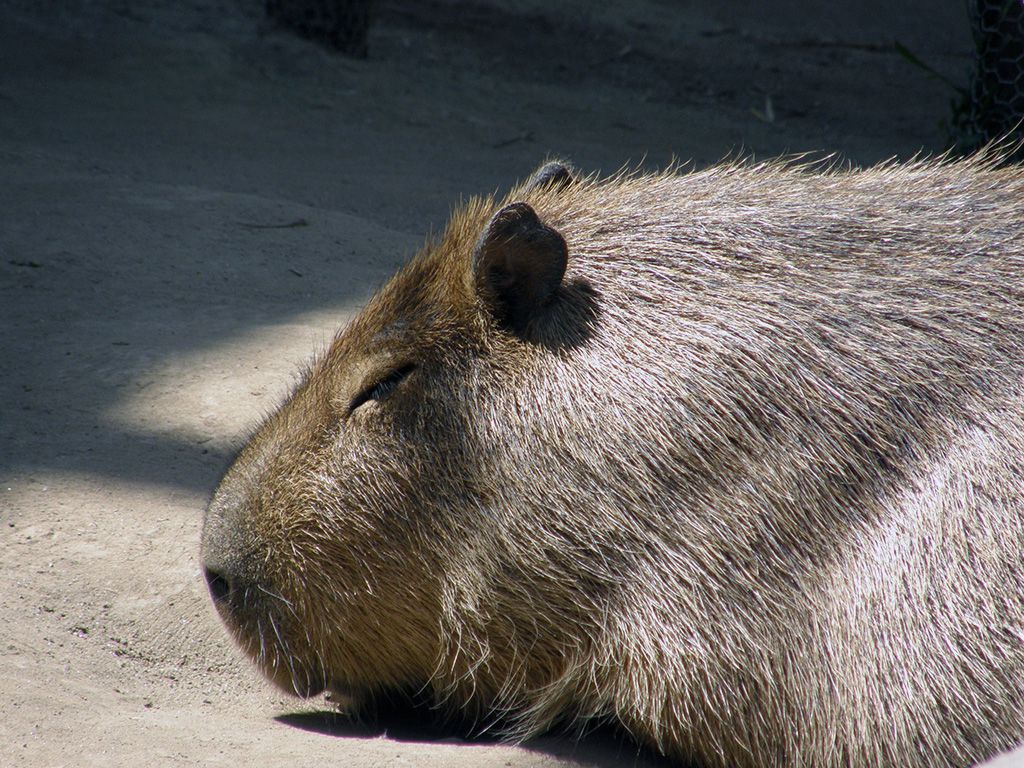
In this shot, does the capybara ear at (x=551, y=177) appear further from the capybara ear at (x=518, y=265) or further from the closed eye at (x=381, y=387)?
the closed eye at (x=381, y=387)

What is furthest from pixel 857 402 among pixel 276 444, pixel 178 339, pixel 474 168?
pixel 474 168

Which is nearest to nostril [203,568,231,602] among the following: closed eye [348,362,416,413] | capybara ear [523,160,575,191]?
closed eye [348,362,416,413]

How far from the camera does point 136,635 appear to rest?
3.03 metres

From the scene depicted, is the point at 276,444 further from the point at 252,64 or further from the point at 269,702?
the point at 252,64

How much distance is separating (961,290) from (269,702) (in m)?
1.95

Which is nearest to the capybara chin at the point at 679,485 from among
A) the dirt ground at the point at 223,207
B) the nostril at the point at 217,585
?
the nostril at the point at 217,585

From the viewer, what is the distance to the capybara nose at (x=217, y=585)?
284 cm

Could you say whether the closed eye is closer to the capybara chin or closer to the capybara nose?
the capybara chin

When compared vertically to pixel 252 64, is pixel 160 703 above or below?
below

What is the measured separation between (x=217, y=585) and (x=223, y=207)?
299 centimetres

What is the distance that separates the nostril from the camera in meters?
2.85

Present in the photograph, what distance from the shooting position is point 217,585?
2865 millimetres

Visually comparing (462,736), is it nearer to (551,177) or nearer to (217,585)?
(217,585)

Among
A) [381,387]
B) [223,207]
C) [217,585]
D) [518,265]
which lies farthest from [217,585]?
[223,207]
